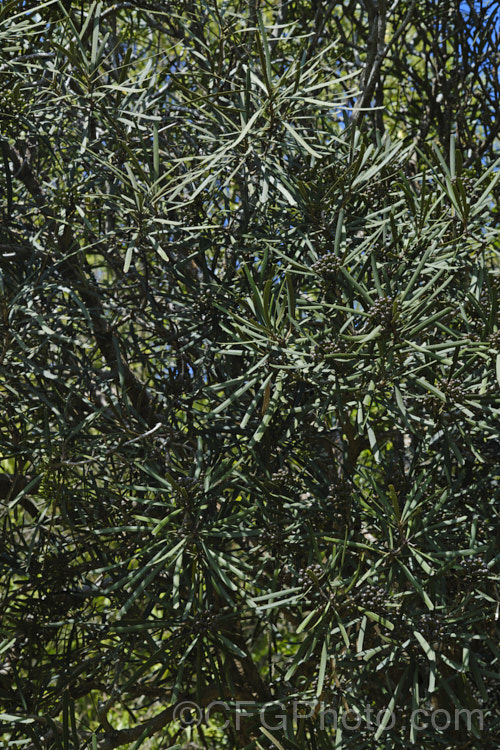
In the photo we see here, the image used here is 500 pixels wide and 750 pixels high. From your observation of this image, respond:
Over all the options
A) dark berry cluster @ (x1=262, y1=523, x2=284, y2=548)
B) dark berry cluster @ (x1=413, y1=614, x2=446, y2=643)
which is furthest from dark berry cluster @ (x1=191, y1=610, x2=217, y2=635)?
dark berry cluster @ (x1=413, y1=614, x2=446, y2=643)

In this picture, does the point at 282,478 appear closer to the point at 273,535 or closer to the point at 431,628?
the point at 273,535

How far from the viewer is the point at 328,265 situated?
1048 mm

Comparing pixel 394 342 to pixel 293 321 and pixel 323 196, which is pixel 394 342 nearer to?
pixel 293 321

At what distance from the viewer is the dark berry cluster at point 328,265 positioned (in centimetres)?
105

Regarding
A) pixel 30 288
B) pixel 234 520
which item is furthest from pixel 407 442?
pixel 30 288

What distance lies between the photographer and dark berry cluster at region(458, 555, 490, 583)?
1077mm

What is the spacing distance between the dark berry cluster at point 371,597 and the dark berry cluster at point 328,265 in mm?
460

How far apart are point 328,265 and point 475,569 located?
1.69 ft

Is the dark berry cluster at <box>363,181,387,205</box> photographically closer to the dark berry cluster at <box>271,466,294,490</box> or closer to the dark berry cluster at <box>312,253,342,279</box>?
the dark berry cluster at <box>312,253,342,279</box>

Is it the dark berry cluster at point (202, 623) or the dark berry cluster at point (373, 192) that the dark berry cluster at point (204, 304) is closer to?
the dark berry cluster at point (373, 192)

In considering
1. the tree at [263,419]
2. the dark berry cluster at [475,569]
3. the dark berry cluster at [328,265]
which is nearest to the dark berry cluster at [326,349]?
the tree at [263,419]

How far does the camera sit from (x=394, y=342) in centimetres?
97

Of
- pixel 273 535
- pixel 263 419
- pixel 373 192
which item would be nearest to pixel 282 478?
pixel 273 535

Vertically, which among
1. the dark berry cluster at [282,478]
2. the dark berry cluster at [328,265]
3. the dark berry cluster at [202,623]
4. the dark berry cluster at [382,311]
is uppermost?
the dark berry cluster at [328,265]
